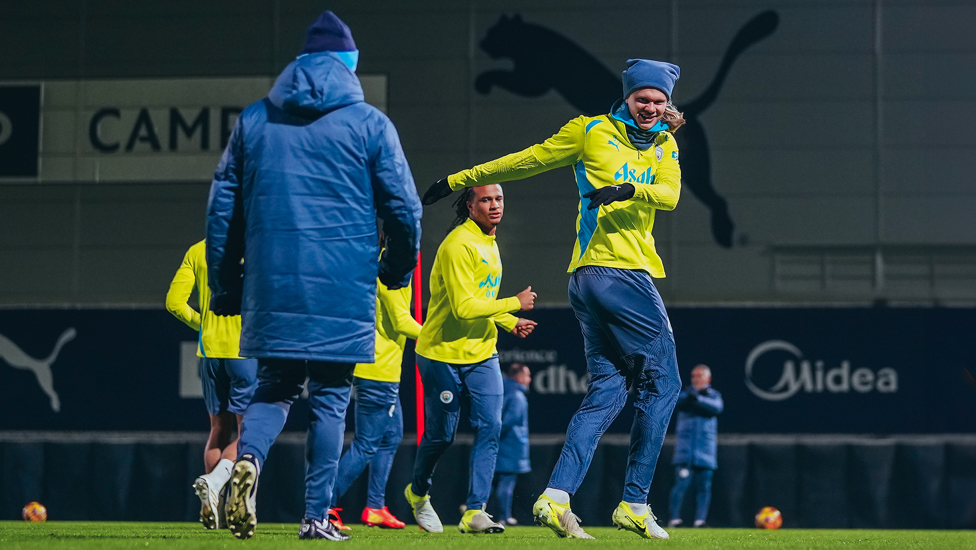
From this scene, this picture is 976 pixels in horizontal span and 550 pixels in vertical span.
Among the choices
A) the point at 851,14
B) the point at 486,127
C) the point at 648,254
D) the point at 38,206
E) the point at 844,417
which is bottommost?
the point at 844,417

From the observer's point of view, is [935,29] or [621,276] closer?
[621,276]

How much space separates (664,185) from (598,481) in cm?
715

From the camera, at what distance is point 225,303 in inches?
177

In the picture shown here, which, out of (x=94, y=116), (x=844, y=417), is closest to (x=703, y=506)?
(x=844, y=417)

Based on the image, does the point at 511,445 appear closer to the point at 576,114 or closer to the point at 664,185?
the point at 664,185

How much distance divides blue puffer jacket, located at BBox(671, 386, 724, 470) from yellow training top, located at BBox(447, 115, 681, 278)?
663cm

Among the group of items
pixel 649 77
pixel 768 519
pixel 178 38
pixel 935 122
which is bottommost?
pixel 768 519

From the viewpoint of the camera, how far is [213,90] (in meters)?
16.2

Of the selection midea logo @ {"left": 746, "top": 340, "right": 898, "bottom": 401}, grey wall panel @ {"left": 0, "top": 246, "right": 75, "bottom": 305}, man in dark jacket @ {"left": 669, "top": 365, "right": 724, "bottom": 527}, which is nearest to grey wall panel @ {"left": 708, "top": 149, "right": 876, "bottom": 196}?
midea logo @ {"left": 746, "top": 340, "right": 898, "bottom": 401}

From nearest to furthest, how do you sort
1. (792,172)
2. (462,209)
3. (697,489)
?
(462,209)
(697,489)
(792,172)

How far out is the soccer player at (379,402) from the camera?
7129 millimetres

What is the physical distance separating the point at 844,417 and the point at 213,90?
9.28 meters

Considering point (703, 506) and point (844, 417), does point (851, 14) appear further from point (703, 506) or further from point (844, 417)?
point (703, 506)

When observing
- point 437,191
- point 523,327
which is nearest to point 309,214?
point 437,191
